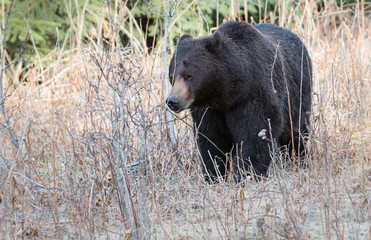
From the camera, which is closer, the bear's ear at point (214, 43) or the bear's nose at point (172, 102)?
the bear's nose at point (172, 102)

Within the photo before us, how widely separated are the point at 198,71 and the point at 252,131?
775mm

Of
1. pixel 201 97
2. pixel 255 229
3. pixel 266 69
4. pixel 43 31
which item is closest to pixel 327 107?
pixel 266 69

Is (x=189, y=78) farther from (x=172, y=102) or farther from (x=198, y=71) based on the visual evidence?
(x=172, y=102)

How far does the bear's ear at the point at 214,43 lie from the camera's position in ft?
15.4

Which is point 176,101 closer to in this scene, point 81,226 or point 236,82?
point 236,82

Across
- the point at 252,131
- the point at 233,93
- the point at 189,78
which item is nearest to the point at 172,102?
the point at 189,78

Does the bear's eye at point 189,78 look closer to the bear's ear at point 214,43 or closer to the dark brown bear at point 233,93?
the dark brown bear at point 233,93

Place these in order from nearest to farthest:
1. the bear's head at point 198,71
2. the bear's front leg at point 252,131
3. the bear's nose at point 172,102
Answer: the bear's nose at point 172,102 < the bear's head at point 198,71 < the bear's front leg at point 252,131

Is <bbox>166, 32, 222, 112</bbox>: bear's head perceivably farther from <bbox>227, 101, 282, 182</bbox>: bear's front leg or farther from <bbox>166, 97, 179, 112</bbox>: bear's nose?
<bbox>227, 101, 282, 182</bbox>: bear's front leg

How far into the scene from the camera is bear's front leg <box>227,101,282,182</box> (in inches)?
191

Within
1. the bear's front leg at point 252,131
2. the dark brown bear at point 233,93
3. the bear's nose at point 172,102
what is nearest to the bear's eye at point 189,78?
the dark brown bear at point 233,93

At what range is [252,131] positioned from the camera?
4.86m

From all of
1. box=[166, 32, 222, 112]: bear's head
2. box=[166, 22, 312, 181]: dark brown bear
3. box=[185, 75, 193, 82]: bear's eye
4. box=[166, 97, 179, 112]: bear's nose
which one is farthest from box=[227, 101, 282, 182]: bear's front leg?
box=[166, 97, 179, 112]: bear's nose

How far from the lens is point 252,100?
4.87 m
